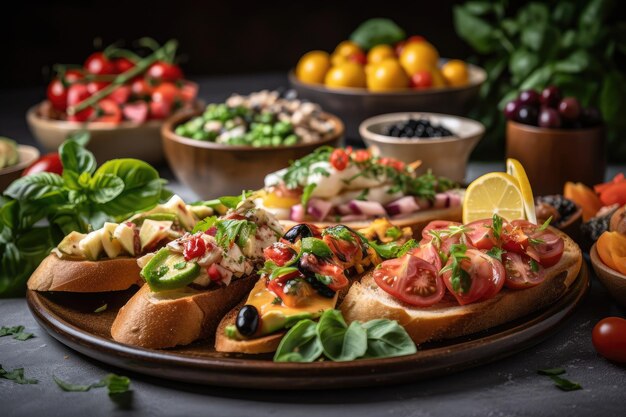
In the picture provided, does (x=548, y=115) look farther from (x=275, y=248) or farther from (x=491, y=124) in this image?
(x=275, y=248)

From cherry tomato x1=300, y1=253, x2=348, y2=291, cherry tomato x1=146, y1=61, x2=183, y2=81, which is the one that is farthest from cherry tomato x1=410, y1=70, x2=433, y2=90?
cherry tomato x1=300, y1=253, x2=348, y2=291

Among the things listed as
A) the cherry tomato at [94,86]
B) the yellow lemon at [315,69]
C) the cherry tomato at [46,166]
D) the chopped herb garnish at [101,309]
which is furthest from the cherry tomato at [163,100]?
the chopped herb garnish at [101,309]

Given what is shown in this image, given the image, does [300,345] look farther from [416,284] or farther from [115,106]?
[115,106]

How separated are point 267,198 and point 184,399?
4.52 ft

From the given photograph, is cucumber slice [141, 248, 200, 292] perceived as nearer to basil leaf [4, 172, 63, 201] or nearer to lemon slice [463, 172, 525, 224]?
basil leaf [4, 172, 63, 201]

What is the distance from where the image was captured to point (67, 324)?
9.46 ft

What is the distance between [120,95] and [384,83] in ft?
5.28

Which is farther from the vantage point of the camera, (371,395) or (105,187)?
(105,187)

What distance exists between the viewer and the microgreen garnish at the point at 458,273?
279cm

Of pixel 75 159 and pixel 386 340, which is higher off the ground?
pixel 75 159

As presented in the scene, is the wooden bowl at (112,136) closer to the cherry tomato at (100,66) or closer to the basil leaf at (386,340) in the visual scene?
the cherry tomato at (100,66)

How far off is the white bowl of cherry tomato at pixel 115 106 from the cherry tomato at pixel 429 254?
8.61 ft

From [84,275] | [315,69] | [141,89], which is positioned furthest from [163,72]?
[84,275]

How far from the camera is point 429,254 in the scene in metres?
2.91
